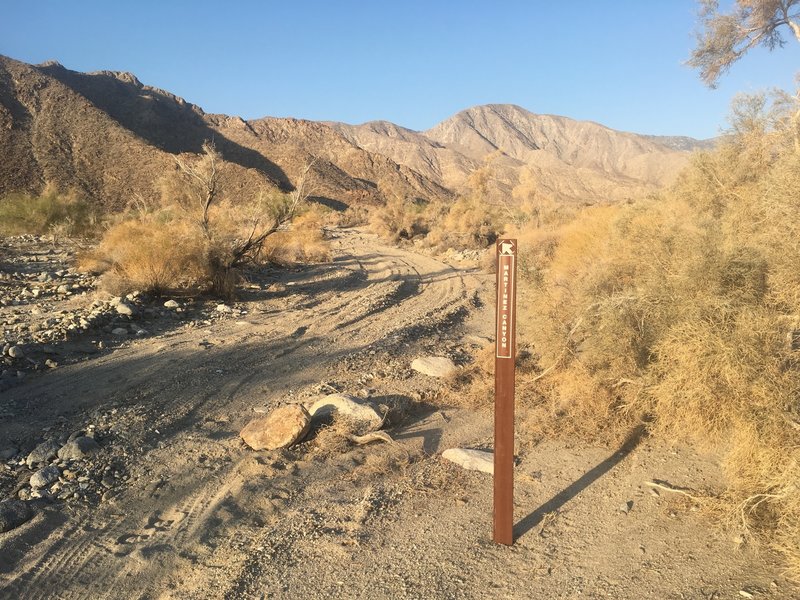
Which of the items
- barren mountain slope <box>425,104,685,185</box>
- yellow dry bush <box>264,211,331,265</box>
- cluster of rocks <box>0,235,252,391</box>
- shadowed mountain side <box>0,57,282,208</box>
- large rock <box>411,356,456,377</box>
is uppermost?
barren mountain slope <box>425,104,685,185</box>

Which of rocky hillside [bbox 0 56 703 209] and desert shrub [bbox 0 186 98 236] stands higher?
rocky hillside [bbox 0 56 703 209]

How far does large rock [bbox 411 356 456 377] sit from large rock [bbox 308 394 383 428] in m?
1.98

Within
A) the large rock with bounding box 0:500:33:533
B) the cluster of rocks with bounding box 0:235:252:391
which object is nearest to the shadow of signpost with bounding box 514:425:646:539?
the large rock with bounding box 0:500:33:533

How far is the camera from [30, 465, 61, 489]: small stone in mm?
4965

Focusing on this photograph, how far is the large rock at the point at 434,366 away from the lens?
834cm

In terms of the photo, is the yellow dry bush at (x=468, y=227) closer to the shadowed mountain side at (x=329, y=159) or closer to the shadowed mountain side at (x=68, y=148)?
the shadowed mountain side at (x=68, y=148)

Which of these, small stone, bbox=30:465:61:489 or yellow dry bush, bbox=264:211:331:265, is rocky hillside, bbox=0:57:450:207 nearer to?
yellow dry bush, bbox=264:211:331:265

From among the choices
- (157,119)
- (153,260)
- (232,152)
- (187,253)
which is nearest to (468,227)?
(187,253)

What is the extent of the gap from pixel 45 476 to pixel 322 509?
247 centimetres

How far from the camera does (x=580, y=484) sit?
17.3 feet

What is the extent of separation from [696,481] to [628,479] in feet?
1.87

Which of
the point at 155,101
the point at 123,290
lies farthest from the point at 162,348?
the point at 155,101

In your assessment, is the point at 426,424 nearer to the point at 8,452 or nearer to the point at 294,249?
the point at 8,452

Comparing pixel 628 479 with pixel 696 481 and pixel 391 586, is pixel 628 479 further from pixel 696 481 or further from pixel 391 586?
pixel 391 586
